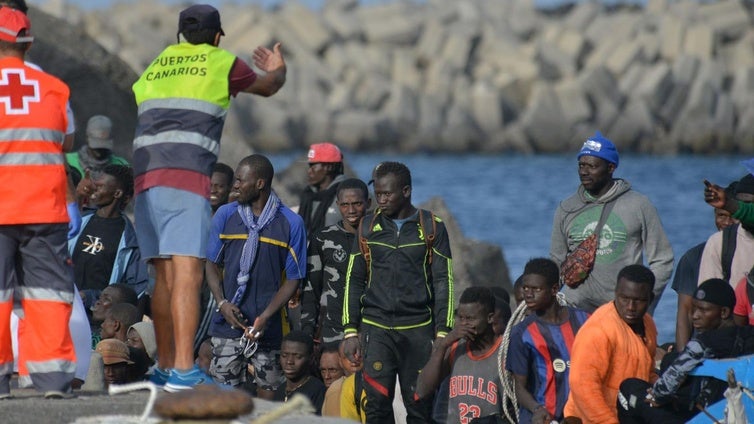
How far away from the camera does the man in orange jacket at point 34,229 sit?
7.98 m

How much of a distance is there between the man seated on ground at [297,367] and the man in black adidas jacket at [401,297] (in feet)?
2.05

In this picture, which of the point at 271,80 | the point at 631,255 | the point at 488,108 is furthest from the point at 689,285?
the point at 488,108

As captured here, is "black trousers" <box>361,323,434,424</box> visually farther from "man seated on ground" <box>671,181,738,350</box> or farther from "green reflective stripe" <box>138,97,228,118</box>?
"green reflective stripe" <box>138,97,228,118</box>

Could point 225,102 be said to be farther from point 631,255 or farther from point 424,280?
point 631,255

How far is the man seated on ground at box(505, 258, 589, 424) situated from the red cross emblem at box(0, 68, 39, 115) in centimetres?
335

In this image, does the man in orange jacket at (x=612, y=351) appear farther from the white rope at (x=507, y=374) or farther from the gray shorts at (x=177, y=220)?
the gray shorts at (x=177, y=220)

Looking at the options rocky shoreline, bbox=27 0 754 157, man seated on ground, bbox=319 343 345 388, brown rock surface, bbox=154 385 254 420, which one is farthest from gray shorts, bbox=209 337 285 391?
rocky shoreline, bbox=27 0 754 157

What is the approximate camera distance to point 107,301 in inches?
456

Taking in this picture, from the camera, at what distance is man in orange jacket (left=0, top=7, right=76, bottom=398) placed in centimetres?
798

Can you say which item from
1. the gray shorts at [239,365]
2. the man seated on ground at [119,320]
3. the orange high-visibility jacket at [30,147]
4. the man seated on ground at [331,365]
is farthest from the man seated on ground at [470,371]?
the orange high-visibility jacket at [30,147]

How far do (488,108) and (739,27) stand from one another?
12642mm

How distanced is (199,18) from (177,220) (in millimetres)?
1043

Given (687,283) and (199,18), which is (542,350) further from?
(199,18)

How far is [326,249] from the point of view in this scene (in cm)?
1177
